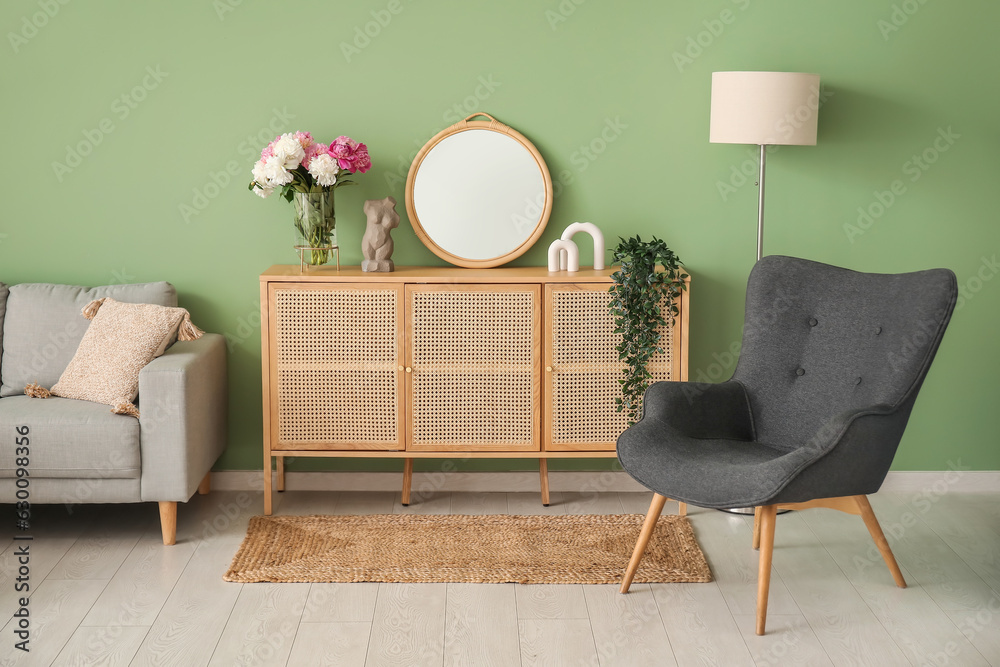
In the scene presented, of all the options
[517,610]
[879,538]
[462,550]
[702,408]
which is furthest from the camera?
[462,550]

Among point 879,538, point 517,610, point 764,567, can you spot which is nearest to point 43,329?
point 517,610

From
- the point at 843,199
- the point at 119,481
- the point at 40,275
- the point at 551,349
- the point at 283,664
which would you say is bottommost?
the point at 283,664

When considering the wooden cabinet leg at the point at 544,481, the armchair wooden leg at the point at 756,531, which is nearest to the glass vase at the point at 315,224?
the wooden cabinet leg at the point at 544,481

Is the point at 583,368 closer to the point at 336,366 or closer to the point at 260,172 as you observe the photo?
the point at 336,366

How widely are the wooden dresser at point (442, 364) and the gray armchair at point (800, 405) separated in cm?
37

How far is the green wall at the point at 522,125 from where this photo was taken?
3.20 m

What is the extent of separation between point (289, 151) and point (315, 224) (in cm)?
28

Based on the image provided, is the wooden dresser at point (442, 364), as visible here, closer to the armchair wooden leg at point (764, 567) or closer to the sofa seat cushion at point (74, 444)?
the sofa seat cushion at point (74, 444)

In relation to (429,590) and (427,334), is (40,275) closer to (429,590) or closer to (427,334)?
(427,334)

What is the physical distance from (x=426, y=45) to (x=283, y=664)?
83.5 inches

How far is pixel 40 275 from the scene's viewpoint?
333 centimetres

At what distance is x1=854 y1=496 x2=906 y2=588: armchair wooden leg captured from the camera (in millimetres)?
2561

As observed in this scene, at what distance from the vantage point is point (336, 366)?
310 centimetres

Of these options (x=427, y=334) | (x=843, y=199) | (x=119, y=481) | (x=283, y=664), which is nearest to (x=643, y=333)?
(x=427, y=334)
